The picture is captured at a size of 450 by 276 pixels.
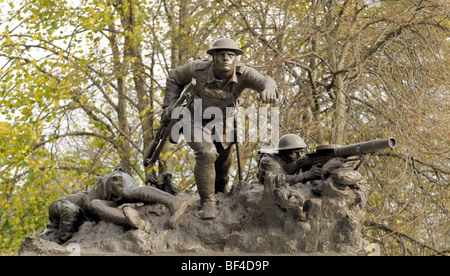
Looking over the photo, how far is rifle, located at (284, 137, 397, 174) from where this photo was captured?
605 centimetres

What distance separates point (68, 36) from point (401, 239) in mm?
7729

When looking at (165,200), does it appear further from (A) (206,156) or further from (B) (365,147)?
(B) (365,147)

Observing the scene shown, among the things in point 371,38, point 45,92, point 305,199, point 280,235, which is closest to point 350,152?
point 305,199

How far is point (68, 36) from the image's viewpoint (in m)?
12.8

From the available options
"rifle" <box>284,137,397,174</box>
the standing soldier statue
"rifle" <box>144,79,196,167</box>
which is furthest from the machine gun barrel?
"rifle" <box>144,79,196,167</box>

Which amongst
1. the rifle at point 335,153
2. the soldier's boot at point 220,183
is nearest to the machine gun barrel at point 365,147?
the rifle at point 335,153

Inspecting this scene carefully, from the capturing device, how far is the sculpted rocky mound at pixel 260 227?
21.0 ft

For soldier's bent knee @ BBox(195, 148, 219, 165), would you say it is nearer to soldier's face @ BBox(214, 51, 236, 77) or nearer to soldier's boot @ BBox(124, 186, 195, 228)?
soldier's boot @ BBox(124, 186, 195, 228)

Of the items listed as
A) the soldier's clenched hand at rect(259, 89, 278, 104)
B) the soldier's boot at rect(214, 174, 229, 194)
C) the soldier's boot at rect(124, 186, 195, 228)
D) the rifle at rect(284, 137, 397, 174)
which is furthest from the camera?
the soldier's boot at rect(214, 174, 229, 194)

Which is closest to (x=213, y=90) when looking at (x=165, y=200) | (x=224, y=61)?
(x=224, y=61)

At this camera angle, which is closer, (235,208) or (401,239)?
(235,208)

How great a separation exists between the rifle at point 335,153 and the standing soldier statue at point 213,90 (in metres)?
0.77

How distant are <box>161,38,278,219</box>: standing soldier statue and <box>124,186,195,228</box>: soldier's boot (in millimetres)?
214
